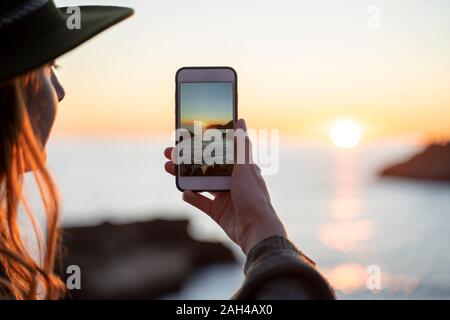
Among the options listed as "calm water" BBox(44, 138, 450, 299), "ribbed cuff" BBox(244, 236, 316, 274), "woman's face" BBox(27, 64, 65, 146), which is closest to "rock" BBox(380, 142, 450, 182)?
Result: "calm water" BBox(44, 138, 450, 299)

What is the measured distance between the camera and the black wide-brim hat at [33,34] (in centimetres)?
156

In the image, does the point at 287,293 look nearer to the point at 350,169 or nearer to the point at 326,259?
the point at 326,259

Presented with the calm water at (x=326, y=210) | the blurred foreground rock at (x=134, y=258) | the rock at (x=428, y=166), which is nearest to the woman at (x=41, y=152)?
the calm water at (x=326, y=210)

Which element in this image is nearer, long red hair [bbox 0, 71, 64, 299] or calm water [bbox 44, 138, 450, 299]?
long red hair [bbox 0, 71, 64, 299]

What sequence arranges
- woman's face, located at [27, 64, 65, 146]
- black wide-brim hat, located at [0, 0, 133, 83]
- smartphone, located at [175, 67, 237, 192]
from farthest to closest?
smartphone, located at [175, 67, 237, 192] < woman's face, located at [27, 64, 65, 146] < black wide-brim hat, located at [0, 0, 133, 83]

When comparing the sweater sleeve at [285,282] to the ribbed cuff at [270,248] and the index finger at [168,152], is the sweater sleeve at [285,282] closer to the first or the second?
the ribbed cuff at [270,248]

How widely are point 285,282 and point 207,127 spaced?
1.21 metres

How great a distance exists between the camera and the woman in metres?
1.60

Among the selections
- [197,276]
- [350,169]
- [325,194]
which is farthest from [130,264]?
[350,169]

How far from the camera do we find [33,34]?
1.66 m

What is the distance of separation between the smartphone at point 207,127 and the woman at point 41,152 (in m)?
0.63

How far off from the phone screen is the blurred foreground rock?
74.3ft

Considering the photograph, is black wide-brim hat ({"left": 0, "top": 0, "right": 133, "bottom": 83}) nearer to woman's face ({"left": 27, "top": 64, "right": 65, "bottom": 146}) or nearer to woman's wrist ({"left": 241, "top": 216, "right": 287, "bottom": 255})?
woman's face ({"left": 27, "top": 64, "right": 65, "bottom": 146})

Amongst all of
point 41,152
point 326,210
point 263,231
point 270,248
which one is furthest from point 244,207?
point 326,210
